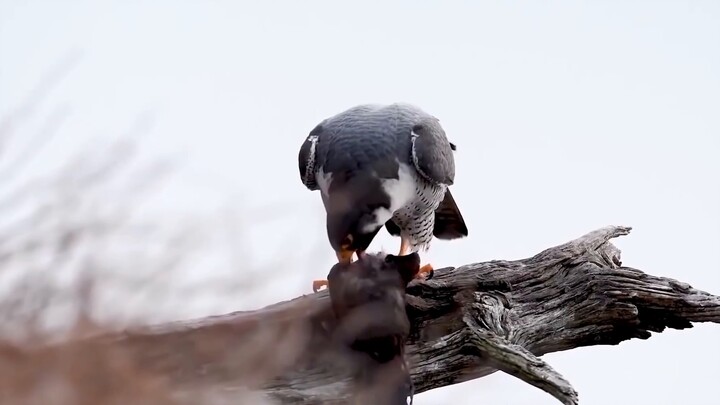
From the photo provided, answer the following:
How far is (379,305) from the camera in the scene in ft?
9.61

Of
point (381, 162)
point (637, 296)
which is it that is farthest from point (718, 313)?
point (381, 162)

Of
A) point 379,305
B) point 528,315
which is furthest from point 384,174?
point 379,305

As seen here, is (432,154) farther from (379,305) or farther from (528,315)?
(379,305)

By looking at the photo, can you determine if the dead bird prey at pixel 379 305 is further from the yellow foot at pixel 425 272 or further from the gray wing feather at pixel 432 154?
the gray wing feather at pixel 432 154

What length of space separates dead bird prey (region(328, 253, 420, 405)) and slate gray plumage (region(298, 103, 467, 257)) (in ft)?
0.95

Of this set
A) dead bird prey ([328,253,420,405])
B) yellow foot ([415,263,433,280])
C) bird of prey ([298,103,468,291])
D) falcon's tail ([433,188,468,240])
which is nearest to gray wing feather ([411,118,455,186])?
bird of prey ([298,103,468,291])

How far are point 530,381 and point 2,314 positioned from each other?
2796 mm

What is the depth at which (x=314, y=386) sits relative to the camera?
2.91 m

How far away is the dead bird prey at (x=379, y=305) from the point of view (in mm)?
1907

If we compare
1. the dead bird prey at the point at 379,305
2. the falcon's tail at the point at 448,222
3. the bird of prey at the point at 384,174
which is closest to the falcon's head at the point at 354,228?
the bird of prey at the point at 384,174

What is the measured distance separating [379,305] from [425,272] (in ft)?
4.42

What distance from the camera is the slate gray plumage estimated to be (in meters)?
4.07

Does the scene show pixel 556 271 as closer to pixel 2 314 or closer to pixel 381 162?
pixel 381 162

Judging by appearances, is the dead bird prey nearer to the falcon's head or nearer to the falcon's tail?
the falcon's head
